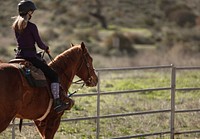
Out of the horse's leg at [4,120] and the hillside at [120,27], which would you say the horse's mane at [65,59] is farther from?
the hillside at [120,27]

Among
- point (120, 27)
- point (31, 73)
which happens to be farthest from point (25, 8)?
point (120, 27)

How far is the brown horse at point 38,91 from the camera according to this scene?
7844 millimetres

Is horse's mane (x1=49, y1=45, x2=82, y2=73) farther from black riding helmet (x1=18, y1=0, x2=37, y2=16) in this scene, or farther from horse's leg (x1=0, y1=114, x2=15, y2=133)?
horse's leg (x1=0, y1=114, x2=15, y2=133)

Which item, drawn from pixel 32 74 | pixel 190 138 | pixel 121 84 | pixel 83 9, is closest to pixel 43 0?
pixel 83 9

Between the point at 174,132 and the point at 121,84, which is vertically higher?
the point at 121,84

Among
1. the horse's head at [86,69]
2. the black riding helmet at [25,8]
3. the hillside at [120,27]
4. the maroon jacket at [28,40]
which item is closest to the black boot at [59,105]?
the maroon jacket at [28,40]

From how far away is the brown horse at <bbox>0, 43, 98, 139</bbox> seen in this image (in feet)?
25.7

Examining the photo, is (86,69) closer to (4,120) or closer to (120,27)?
(4,120)

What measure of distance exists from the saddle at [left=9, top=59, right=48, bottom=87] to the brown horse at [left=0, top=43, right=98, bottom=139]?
0.28 ft

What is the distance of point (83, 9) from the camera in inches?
2279

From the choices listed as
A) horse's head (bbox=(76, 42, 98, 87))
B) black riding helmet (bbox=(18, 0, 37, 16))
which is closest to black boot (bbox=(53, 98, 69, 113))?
horse's head (bbox=(76, 42, 98, 87))

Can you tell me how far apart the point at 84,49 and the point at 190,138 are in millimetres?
4135

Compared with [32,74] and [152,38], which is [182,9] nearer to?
[152,38]

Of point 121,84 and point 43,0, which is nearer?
point 121,84
